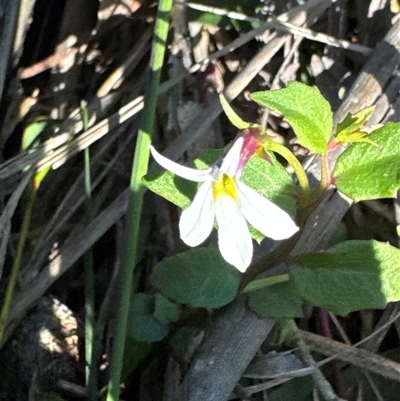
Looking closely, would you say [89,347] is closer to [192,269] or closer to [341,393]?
[192,269]

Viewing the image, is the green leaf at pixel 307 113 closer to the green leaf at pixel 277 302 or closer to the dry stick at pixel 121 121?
the green leaf at pixel 277 302

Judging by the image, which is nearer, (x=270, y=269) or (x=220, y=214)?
(x=220, y=214)

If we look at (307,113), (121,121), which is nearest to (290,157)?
(307,113)

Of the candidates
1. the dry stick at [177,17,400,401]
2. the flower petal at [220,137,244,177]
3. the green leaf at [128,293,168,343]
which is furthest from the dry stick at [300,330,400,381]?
the flower petal at [220,137,244,177]

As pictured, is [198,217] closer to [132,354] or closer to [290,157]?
[290,157]

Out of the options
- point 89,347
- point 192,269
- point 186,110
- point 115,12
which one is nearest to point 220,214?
point 192,269

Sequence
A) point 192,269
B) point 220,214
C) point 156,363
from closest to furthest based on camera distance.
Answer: point 220,214
point 192,269
point 156,363

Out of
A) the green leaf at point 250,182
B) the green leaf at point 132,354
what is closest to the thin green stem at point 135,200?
the green leaf at point 250,182
